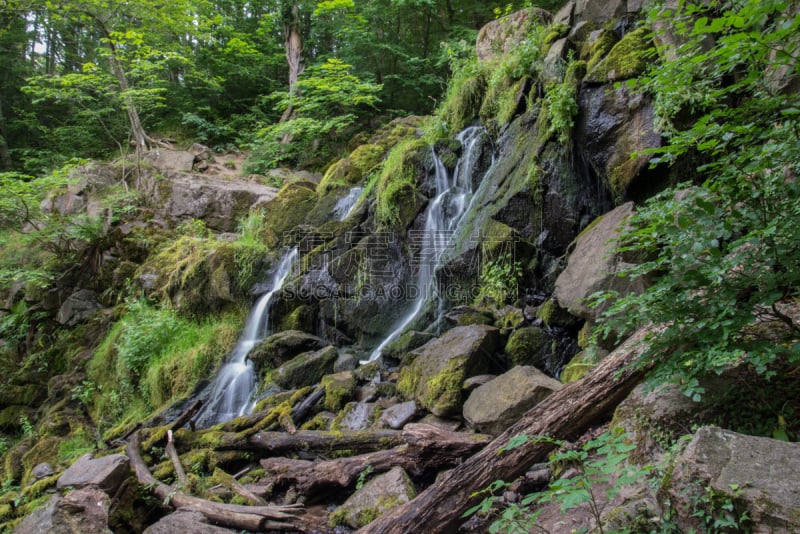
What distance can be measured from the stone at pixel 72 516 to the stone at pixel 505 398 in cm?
283

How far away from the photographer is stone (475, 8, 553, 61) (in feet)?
28.5

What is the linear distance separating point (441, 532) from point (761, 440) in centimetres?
174

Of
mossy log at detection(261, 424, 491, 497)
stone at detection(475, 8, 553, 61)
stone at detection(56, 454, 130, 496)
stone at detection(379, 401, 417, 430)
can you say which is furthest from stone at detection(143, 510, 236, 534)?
stone at detection(475, 8, 553, 61)

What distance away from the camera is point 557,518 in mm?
2549

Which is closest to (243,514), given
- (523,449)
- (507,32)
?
(523,449)

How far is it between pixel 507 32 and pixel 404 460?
9.11 meters

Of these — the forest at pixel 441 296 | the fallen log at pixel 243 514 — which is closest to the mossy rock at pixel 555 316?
the forest at pixel 441 296

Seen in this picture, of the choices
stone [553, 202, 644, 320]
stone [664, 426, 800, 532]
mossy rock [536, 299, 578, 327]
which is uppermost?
stone [553, 202, 644, 320]

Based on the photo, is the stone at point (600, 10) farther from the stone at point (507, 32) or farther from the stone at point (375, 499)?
the stone at point (375, 499)

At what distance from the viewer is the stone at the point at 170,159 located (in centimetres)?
1225

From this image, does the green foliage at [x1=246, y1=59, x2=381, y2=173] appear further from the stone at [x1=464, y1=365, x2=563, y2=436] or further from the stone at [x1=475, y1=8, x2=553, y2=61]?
the stone at [x1=464, y1=365, x2=563, y2=436]

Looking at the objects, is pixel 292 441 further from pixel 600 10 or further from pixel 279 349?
pixel 600 10

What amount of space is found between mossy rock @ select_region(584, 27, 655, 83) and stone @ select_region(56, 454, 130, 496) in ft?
20.9

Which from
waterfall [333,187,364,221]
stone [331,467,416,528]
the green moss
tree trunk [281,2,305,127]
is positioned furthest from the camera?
tree trunk [281,2,305,127]
